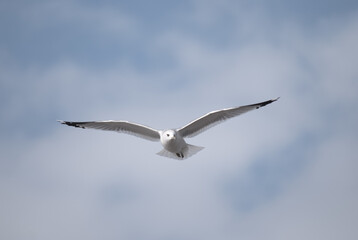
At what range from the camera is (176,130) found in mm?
16953

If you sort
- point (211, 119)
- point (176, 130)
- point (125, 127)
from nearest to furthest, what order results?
1. point (176, 130)
2. point (211, 119)
3. point (125, 127)

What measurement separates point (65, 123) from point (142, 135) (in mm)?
2215

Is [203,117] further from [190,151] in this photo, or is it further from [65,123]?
[65,123]

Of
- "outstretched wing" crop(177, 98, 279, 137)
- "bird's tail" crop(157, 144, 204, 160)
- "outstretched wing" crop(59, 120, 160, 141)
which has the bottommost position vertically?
"bird's tail" crop(157, 144, 204, 160)

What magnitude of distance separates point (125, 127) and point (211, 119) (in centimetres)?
241

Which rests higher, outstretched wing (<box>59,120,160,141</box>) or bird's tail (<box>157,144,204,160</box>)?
outstretched wing (<box>59,120,160,141</box>)

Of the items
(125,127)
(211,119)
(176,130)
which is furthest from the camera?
(125,127)

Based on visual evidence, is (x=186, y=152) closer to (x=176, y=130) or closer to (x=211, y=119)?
(x=176, y=130)

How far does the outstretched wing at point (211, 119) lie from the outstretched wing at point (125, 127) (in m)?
0.88

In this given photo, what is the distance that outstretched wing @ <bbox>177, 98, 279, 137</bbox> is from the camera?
1677cm

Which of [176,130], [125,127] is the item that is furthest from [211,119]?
[125,127]

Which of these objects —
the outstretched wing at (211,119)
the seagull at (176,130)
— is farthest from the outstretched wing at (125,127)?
the outstretched wing at (211,119)

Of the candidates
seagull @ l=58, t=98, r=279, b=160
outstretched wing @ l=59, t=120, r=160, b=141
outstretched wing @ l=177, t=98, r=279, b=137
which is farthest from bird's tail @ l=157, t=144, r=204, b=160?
outstretched wing @ l=59, t=120, r=160, b=141

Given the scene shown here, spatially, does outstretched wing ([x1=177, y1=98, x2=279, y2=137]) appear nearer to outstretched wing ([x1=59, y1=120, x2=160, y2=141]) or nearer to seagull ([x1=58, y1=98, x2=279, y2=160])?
seagull ([x1=58, y1=98, x2=279, y2=160])
